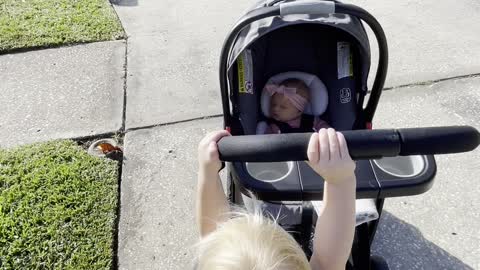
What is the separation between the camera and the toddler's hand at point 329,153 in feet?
3.88

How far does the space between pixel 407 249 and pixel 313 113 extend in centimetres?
81

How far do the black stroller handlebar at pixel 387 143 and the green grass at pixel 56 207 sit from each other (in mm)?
1372

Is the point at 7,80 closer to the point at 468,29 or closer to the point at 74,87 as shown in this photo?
the point at 74,87

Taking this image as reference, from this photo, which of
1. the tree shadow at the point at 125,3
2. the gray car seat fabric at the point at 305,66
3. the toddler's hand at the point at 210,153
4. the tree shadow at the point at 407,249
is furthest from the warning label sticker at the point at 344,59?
the tree shadow at the point at 125,3

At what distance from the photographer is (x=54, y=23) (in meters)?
3.98

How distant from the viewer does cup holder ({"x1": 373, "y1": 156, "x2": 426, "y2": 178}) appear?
1.61 meters

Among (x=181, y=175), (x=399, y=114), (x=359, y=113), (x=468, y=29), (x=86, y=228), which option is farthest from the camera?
(x=468, y=29)

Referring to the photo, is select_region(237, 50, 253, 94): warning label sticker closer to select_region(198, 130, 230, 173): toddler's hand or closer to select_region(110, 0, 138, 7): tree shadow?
select_region(198, 130, 230, 173): toddler's hand

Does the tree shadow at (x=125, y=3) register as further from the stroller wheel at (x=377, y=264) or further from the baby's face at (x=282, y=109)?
the stroller wheel at (x=377, y=264)

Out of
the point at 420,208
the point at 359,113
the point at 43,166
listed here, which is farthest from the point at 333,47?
the point at 43,166

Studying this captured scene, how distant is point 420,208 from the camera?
2.48m

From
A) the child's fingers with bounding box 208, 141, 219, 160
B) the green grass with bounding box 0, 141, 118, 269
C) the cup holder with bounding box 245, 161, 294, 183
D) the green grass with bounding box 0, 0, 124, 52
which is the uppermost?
the child's fingers with bounding box 208, 141, 219, 160

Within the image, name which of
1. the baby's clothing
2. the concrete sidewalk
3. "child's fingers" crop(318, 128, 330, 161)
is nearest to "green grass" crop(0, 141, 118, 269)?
the concrete sidewalk

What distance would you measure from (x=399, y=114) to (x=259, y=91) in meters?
1.26
